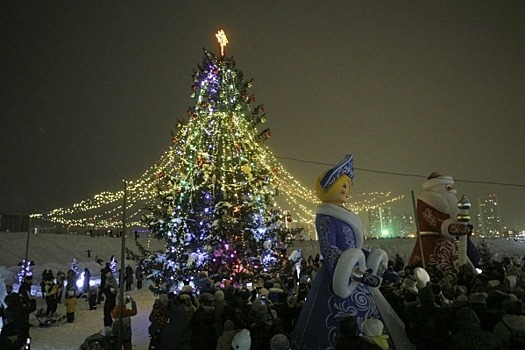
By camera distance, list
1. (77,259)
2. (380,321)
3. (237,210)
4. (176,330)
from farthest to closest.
Answer: (77,259) → (237,210) → (176,330) → (380,321)

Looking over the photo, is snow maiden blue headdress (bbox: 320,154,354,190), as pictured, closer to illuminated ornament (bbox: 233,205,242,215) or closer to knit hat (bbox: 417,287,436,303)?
knit hat (bbox: 417,287,436,303)

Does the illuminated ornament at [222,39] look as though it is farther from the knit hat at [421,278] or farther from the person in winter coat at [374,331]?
the person in winter coat at [374,331]

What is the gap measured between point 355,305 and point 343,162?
6.89 ft

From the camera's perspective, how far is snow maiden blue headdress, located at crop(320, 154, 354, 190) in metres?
5.76

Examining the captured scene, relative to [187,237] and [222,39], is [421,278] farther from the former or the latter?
[222,39]

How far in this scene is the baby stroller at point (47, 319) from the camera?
1111 centimetres

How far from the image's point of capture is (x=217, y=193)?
1318 centimetres

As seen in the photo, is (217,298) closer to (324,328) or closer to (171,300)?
(171,300)

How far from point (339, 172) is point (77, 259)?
24.1 metres

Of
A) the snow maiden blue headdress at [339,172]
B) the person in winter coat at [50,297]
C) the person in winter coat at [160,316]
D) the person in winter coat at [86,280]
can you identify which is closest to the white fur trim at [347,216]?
the snow maiden blue headdress at [339,172]

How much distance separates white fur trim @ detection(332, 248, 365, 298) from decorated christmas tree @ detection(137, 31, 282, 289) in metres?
7.05

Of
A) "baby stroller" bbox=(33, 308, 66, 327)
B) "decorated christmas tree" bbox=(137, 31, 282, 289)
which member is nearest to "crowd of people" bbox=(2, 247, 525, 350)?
"decorated christmas tree" bbox=(137, 31, 282, 289)

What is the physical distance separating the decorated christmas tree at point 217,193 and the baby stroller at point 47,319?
9.19ft

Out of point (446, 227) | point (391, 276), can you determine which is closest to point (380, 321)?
point (391, 276)
